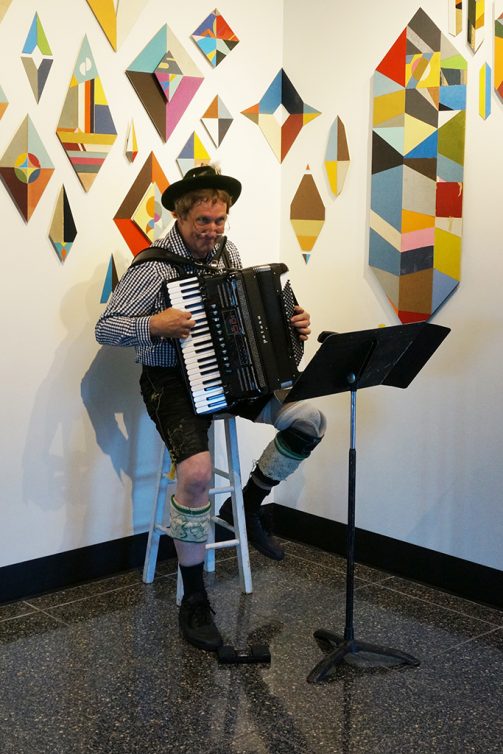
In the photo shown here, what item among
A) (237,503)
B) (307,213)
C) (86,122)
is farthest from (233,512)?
(86,122)

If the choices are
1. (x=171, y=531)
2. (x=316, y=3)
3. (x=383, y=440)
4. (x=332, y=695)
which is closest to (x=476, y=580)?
(x=383, y=440)

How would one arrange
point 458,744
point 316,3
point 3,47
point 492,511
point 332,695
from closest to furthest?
point 458,744 < point 332,695 < point 3,47 < point 492,511 < point 316,3

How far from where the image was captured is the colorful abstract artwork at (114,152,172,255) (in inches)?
125

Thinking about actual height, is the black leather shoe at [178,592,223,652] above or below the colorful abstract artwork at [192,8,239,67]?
below

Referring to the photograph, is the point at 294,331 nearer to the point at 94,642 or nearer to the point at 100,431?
the point at 100,431

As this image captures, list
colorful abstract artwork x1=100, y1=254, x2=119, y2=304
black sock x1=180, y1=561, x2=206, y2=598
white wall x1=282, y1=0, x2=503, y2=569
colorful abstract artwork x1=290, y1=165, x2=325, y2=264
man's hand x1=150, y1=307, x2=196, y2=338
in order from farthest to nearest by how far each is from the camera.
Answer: colorful abstract artwork x1=290, y1=165, x2=325, y2=264
colorful abstract artwork x1=100, y1=254, x2=119, y2=304
white wall x1=282, y1=0, x2=503, y2=569
black sock x1=180, y1=561, x2=206, y2=598
man's hand x1=150, y1=307, x2=196, y2=338

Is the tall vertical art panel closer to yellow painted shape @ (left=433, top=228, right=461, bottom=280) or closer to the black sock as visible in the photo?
yellow painted shape @ (left=433, top=228, right=461, bottom=280)

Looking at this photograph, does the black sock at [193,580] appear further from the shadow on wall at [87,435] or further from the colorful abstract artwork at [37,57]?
the colorful abstract artwork at [37,57]

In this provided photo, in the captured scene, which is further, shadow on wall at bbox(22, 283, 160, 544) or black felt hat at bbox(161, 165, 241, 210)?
shadow on wall at bbox(22, 283, 160, 544)

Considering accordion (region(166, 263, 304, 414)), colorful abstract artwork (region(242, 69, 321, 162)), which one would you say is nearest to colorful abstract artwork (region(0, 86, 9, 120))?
accordion (region(166, 263, 304, 414))

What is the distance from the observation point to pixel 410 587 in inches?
124

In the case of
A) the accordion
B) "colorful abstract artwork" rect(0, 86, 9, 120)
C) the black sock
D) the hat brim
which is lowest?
the black sock

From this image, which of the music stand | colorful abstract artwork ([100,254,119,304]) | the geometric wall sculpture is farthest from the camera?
the geometric wall sculpture

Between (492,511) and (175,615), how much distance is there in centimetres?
112
